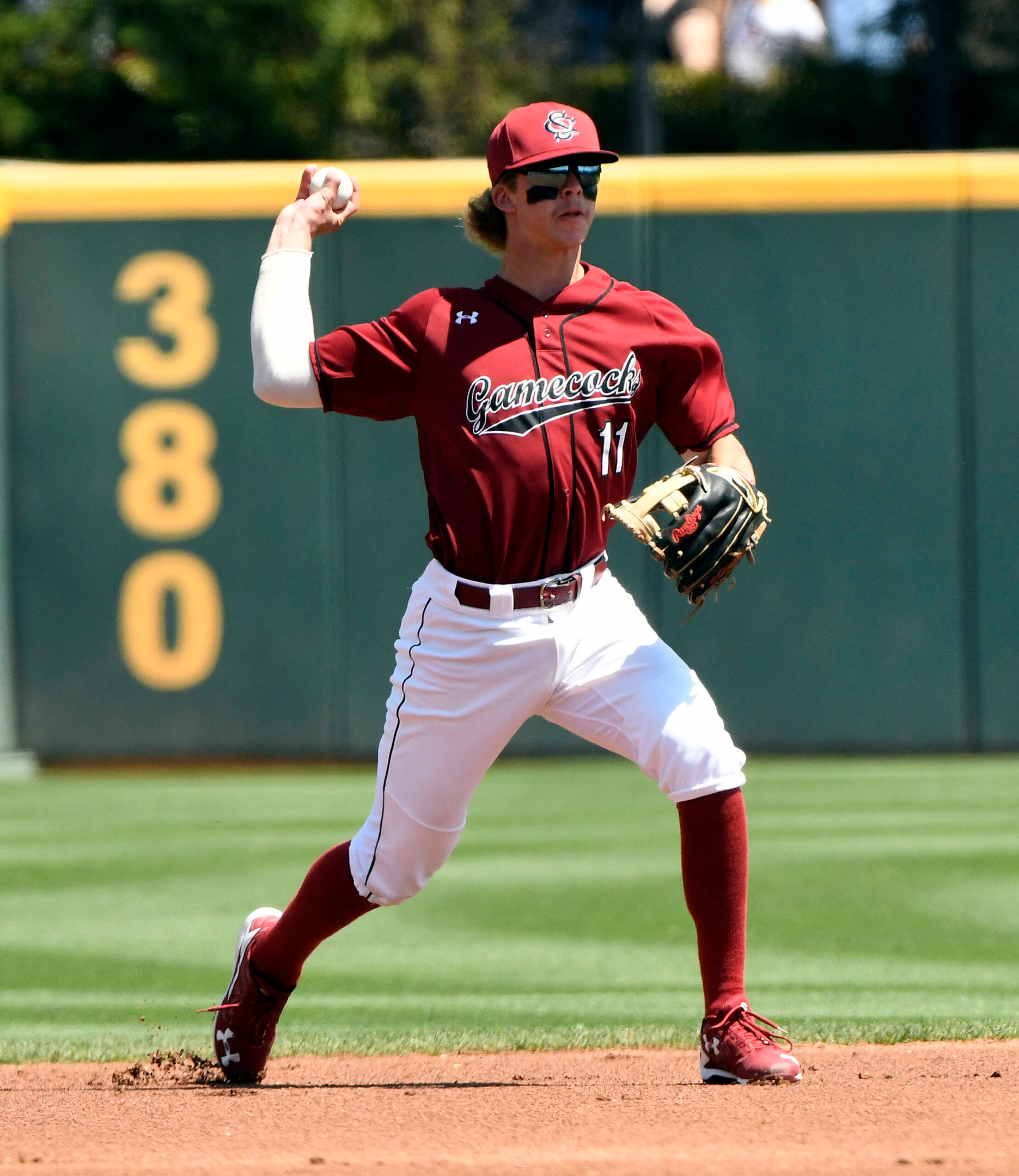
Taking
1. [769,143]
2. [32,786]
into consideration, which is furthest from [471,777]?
[769,143]

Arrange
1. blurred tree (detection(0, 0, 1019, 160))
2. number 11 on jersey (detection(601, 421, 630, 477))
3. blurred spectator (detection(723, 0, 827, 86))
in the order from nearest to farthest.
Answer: number 11 on jersey (detection(601, 421, 630, 477))
blurred tree (detection(0, 0, 1019, 160))
blurred spectator (detection(723, 0, 827, 86))

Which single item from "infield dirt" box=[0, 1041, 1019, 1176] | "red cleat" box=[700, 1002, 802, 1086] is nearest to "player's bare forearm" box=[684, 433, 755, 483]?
"red cleat" box=[700, 1002, 802, 1086]

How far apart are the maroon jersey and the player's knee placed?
0.46m

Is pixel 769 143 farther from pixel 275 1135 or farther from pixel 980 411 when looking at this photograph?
pixel 275 1135

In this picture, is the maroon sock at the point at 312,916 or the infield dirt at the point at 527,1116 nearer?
the infield dirt at the point at 527,1116

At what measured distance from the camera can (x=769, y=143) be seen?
1324 cm

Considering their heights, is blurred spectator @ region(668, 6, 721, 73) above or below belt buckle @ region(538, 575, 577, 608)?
above

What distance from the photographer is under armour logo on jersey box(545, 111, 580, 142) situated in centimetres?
314

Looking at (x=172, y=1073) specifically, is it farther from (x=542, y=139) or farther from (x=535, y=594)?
(x=542, y=139)

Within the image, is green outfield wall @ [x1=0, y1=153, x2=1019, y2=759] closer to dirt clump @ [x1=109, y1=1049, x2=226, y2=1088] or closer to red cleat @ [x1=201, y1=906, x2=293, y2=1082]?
dirt clump @ [x1=109, y1=1049, x2=226, y2=1088]

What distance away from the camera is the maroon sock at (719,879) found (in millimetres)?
3123

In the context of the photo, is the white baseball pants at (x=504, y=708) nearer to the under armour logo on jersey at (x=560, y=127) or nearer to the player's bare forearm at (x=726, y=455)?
the player's bare forearm at (x=726, y=455)

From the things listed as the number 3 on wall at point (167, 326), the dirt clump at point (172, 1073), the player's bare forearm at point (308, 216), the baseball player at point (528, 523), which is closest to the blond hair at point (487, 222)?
the baseball player at point (528, 523)

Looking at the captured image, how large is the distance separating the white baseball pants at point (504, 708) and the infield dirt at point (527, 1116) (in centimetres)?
44
